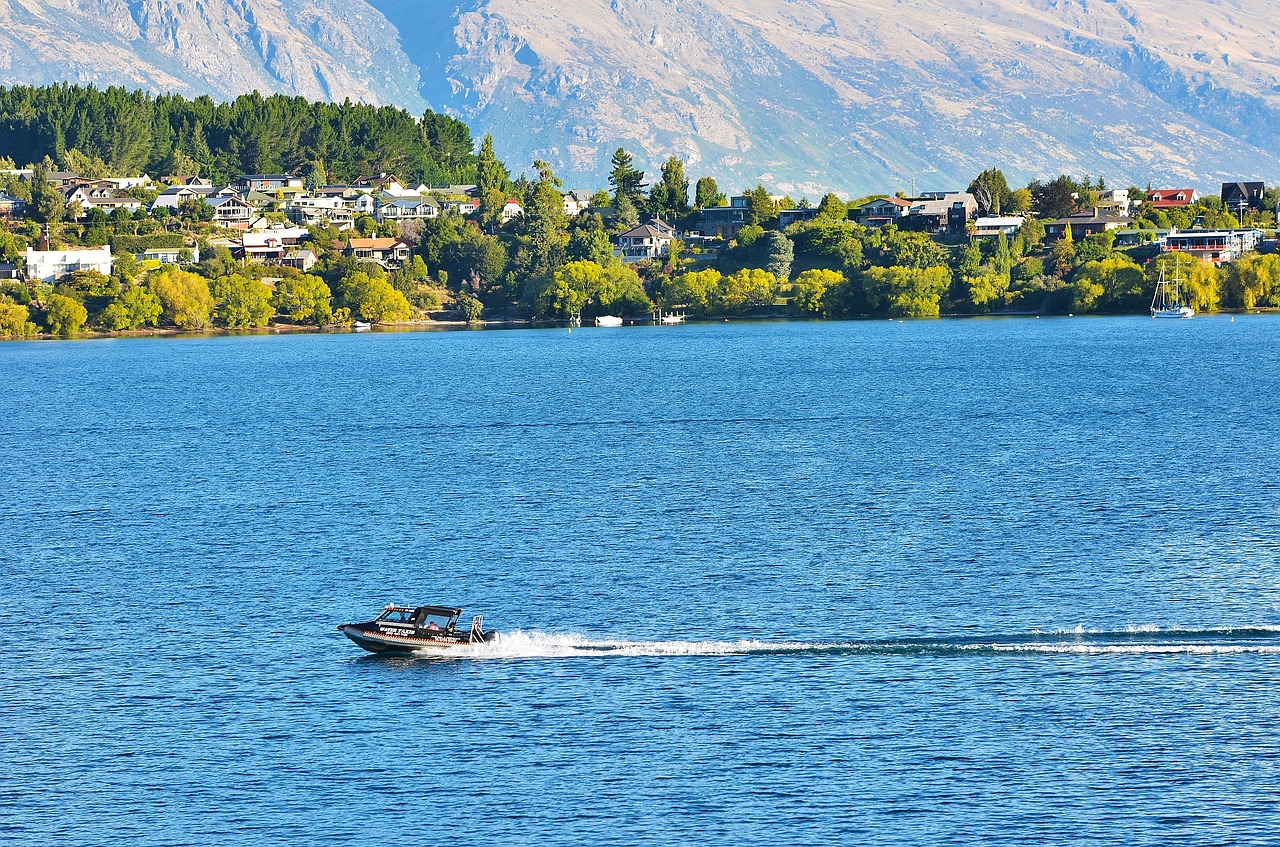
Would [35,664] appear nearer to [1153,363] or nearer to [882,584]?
[882,584]

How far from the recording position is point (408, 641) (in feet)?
172

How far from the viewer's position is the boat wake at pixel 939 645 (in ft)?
168

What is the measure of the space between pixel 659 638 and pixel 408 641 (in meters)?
7.81

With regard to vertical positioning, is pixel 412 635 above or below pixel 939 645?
above

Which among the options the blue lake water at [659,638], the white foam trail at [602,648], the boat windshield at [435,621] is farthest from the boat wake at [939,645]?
the boat windshield at [435,621]

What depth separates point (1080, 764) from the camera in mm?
42125

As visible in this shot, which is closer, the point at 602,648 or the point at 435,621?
the point at 602,648

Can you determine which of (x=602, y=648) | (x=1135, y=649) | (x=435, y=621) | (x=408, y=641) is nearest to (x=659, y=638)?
(x=602, y=648)

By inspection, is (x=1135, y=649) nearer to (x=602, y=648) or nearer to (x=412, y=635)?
(x=602, y=648)

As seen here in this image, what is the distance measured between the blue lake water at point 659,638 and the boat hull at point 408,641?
2.70 ft

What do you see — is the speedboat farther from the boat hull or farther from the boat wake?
the boat wake

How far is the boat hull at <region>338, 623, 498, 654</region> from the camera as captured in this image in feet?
173

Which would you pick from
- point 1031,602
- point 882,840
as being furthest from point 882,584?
point 882,840

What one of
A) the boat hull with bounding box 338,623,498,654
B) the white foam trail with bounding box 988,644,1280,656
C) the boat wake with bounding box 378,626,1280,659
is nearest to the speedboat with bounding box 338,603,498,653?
the boat hull with bounding box 338,623,498,654
